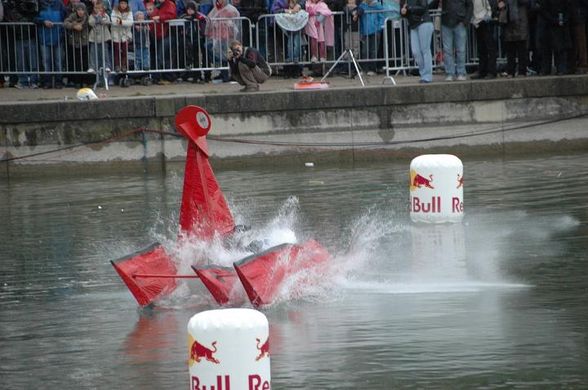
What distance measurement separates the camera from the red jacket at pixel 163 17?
25.9m

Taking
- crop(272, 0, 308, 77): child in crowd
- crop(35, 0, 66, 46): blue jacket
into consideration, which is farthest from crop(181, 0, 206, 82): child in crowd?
crop(35, 0, 66, 46): blue jacket

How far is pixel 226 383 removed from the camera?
8602 mm

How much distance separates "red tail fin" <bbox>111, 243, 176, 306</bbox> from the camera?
12.5 m

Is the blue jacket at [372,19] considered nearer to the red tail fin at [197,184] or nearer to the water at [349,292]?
the water at [349,292]

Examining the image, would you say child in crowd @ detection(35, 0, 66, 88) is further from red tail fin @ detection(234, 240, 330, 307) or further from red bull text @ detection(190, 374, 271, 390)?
red bull text @ detection(190, 374, 271, 390)

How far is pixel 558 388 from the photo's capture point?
954 centimetres

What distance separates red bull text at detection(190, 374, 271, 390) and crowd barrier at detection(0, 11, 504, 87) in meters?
17.6

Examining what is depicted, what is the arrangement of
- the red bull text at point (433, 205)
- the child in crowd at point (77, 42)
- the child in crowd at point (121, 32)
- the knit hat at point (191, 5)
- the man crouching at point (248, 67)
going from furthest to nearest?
the knit hat at point (191, 5)
the child in crowd at point (121, 32)
the child in crowd at point (77, 42)
the man crouching at point (248, 67)
the red bull text at point (433, 205)

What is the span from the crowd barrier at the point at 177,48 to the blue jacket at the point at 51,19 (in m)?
0.02

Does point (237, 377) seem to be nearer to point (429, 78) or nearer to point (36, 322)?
point (36, 322)

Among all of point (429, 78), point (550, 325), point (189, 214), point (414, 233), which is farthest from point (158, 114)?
point (550, 325)

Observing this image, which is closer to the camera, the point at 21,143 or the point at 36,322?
the point at 36,322

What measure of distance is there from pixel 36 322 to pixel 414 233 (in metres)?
5.51

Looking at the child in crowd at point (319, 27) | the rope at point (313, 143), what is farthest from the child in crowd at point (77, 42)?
the child in crowd at point (319, 27)
